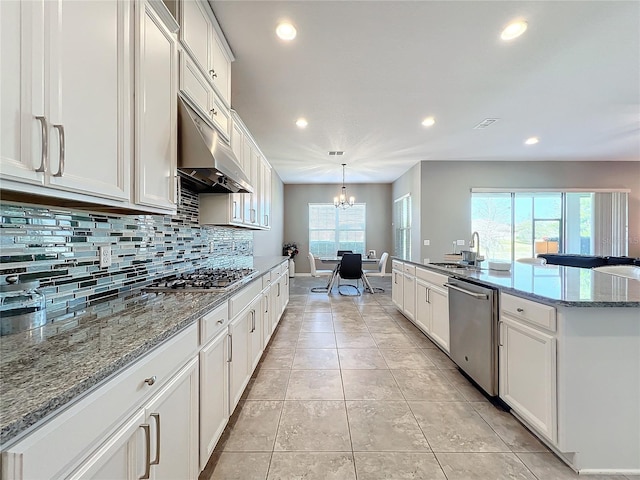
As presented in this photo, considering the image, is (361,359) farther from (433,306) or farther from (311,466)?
(311,466)

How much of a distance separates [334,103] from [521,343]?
3.14m

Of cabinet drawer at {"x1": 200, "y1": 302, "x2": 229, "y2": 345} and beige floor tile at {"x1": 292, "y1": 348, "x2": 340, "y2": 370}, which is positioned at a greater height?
cabinet drawer at {"x1": 200, "y1": 302, "x2": 229, "y2": 345}

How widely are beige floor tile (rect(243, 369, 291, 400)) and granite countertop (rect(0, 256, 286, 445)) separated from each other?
1.11 m

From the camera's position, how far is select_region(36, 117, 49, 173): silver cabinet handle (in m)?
0.81

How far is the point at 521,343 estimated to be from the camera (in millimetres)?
1752

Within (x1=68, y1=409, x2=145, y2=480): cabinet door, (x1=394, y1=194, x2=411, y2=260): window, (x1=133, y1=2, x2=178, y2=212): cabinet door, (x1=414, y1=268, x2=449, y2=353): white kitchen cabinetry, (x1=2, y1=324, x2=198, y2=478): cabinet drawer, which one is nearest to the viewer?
(x1=2, y1=324, x2=198, y2=478): cabinet drawer

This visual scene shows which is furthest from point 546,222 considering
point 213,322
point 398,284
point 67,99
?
point 67,99

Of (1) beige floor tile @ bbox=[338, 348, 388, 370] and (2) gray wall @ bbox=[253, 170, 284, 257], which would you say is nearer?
(1) beige floor tile @ bbox=[338, 348, 388, 370]

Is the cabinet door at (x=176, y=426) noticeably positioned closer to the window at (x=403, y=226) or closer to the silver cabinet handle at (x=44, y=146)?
the silver cabinet handle at (x=44, y=146)

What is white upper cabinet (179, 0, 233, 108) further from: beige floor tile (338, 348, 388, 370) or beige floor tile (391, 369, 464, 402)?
beige floor tile (391, 369, 464, 402)

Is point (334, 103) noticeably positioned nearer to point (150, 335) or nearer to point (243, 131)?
point (243, 131)

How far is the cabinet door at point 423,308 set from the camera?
315 cm

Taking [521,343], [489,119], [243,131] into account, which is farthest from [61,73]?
[489,119]

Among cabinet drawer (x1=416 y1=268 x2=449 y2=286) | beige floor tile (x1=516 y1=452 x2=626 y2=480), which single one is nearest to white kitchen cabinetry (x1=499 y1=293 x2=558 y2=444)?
beige floor tile (x1=516 y1=452 x2=626 y2=480)
